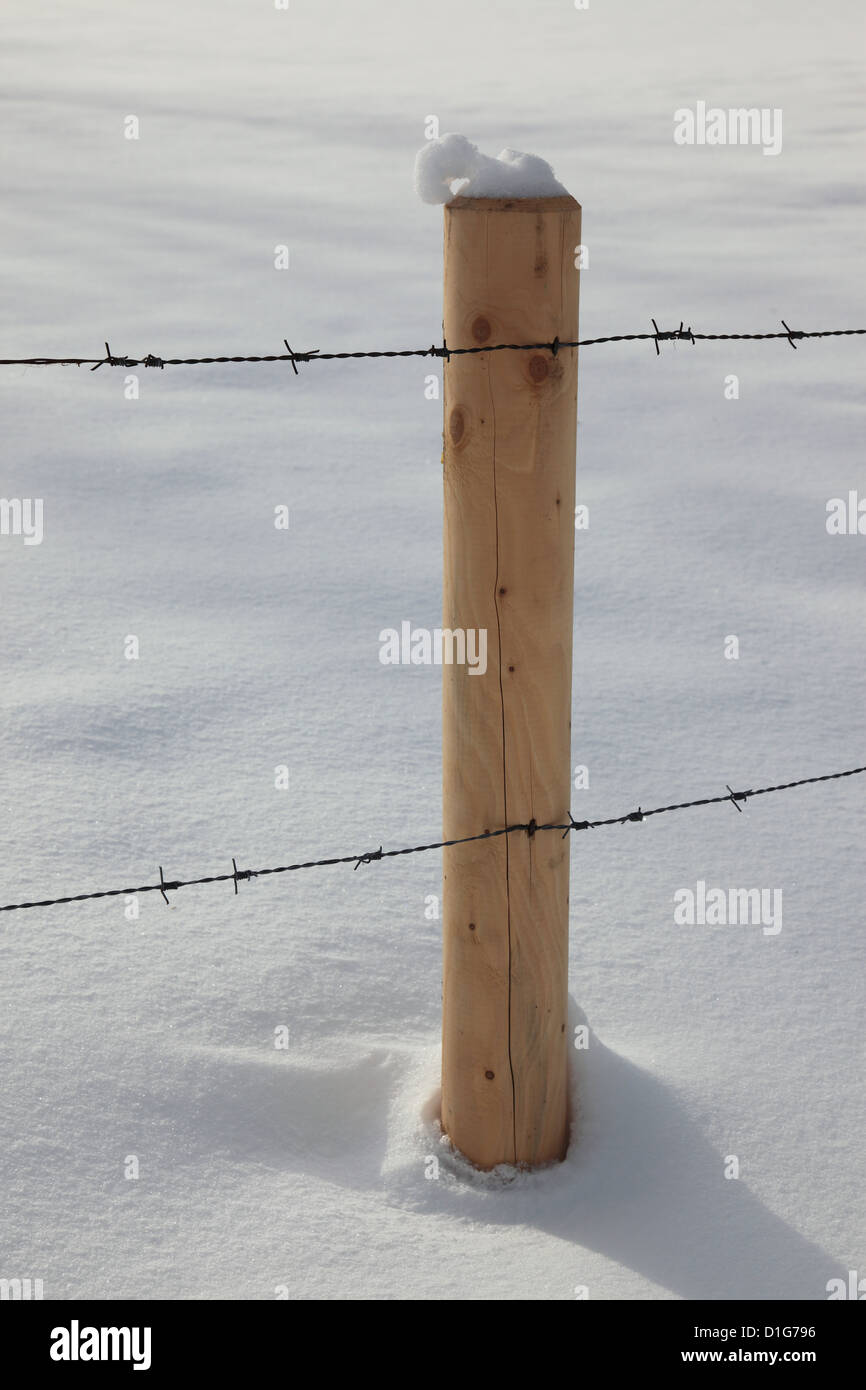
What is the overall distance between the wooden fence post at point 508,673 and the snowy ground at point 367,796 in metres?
0.23

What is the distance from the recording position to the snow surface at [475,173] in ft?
7.12

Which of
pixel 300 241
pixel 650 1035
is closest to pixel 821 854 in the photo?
pixel 650 1035

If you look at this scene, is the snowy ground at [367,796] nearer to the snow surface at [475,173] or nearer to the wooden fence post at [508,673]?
the wooden fence post at [508,673]

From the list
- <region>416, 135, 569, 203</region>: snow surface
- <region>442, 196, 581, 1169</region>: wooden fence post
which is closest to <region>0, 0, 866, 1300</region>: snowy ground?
<region>442, 196, 581, 1169</region>: wooden fence post

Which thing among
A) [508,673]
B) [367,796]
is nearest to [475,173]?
[508,673]

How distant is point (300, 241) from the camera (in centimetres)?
991

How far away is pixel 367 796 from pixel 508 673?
1728 mm

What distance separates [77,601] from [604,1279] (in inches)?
137

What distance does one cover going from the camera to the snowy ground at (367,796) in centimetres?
246

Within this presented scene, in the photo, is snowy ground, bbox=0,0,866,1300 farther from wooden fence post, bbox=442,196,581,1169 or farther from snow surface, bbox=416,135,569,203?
snow surface, bbox=416,135,569,203

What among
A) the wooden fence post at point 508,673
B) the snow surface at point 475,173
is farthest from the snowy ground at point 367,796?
the snow surface at point 475,173

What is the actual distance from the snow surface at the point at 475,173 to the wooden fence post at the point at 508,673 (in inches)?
0.9

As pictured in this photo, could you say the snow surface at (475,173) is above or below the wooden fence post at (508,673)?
above

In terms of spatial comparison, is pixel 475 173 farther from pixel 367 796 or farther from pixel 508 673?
pixel 367 796
